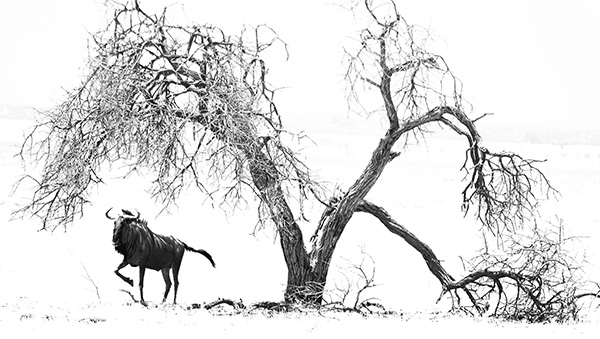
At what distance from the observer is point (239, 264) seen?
1817 centimetres

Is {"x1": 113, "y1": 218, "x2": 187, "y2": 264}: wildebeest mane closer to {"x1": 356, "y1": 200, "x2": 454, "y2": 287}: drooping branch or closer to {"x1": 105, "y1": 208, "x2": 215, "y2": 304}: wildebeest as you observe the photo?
{"x1": 105, "y1": 208, "x2": 215, "y2": 304}: wildebeest

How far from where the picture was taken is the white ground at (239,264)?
1016cm

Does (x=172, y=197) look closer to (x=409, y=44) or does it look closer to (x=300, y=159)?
(x=300, y=159)

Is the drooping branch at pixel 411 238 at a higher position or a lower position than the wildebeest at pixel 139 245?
higher

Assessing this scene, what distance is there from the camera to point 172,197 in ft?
33.7

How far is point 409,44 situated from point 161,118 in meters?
3.70

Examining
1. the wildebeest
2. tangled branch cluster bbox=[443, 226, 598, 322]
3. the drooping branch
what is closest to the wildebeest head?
the wildebeest

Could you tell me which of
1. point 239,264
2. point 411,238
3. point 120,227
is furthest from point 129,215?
point 239,264

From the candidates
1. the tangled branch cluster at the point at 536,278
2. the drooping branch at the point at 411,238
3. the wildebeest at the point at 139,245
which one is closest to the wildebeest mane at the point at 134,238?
the wildebeest at the point at 139,245

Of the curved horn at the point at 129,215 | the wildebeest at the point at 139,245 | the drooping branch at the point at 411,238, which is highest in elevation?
the drooping branch at the point at 411,238

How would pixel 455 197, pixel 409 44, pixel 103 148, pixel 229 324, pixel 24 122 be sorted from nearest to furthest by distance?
pixel 229 324 → pixel 103 148 → pixel 409 44 → pixel 455 197 → pixel 24 122

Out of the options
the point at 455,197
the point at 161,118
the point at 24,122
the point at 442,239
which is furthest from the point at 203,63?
the point at 24,122

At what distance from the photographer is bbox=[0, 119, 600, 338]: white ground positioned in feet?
33.3

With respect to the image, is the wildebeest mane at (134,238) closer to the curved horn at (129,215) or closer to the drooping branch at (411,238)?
the curved horn at (129,215)
